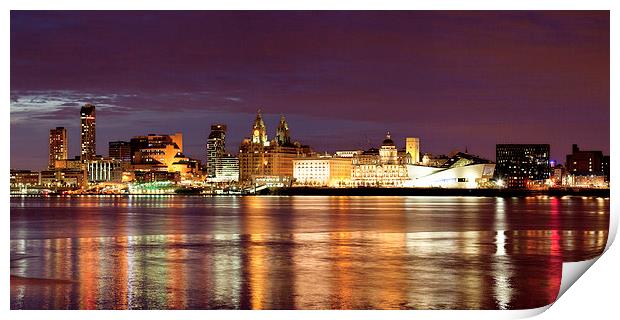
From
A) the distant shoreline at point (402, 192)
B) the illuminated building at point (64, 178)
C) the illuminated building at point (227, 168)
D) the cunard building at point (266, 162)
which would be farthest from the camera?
the illuminated building at point (227, 168)

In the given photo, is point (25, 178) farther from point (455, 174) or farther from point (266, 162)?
point (455, 174)

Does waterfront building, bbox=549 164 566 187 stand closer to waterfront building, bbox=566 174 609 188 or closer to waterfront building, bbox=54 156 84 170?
waterfront building, bbox=566 174 609 188

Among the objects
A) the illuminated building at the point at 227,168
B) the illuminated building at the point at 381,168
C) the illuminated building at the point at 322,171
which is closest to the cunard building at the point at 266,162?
the illuminated building at the point at 322,171

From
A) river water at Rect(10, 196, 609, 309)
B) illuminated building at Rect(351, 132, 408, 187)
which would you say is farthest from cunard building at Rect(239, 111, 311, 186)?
river water at Rect(10, 196, 609, 309)

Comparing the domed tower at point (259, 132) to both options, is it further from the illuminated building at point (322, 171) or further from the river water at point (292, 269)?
the river water at point (292, 269)

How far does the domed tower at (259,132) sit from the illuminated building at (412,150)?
1277 cm

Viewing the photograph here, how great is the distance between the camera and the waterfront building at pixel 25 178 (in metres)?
58.0

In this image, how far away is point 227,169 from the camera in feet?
251

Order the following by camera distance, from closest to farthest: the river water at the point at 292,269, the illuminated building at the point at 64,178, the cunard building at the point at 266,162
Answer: the river water at the point at 292,269 → the illuminated building at the point at 64,178 → the cunard building at the point at 266,162

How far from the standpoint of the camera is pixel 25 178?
199 feet

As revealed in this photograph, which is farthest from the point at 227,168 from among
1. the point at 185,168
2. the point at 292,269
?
the point at 292,269

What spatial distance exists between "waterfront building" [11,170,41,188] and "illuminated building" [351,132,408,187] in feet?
79.9
